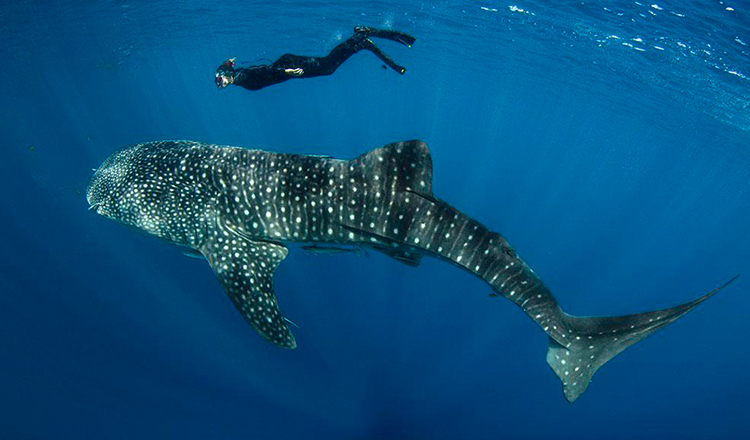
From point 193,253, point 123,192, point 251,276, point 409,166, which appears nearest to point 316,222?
point 251,276

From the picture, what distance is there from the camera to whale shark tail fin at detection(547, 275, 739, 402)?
4.30m

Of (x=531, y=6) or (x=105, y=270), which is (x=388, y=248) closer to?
(x=531, y=6)

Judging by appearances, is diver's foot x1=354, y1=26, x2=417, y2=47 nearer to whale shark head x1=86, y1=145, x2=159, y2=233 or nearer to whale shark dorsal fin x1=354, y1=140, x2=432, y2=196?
whale shark dorsal fin x1=354, y1=140, x2=432, y2=196

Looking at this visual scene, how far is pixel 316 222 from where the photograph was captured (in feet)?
17.0

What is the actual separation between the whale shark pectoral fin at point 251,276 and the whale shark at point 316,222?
13 mm

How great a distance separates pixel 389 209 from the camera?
4.90 metres

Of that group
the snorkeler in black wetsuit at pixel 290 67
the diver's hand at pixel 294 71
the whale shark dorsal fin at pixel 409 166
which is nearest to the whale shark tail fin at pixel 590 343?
the whale shark dorsal fin at pixel 409 166

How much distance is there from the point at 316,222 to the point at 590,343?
11.6 feet

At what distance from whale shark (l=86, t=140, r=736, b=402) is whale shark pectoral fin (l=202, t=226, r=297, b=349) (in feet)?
0.04

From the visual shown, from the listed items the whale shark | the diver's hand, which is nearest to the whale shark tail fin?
the whale shark

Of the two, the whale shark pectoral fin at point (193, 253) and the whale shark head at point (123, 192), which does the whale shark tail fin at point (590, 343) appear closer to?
the whale shark pectoral fin at point (193, 253)

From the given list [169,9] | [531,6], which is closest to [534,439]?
[531,6]

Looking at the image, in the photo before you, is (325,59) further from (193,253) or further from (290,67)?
(193,253)

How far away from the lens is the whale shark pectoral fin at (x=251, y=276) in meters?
4.97
